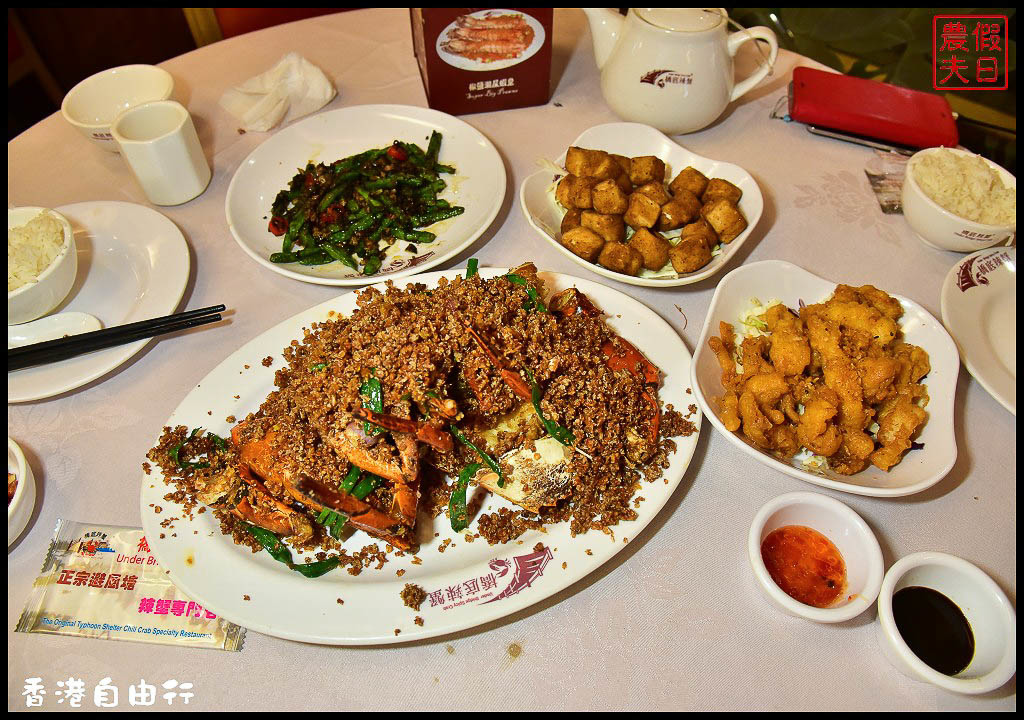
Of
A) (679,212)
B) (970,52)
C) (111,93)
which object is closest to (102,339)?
(111,93)

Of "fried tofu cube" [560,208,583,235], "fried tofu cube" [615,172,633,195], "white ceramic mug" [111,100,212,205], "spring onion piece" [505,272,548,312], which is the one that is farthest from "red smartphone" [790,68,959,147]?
"white ceramic mug" [111,100,212,205]

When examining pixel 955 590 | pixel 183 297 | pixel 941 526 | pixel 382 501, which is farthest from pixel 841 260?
pixel 183 297

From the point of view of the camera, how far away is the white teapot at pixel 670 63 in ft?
7.52

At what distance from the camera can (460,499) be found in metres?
1.60

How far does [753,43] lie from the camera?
9.85ft

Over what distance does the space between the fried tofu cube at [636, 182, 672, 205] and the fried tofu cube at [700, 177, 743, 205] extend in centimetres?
13

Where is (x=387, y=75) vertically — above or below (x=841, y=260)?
above

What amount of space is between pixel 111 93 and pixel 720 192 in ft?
7.83

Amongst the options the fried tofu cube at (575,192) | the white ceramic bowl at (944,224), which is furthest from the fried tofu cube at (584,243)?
the white ceramic bowl at (944,224)

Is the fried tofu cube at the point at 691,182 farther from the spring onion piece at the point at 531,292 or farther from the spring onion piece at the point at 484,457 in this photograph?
the spring onion piece at the point at 484,457

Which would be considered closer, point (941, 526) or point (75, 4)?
point (941, 526)

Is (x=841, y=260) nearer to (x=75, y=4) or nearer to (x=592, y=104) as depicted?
(x=592, y=104)

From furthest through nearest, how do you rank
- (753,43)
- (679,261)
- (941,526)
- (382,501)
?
(753,43)
(679,261)
(941,526)
(382,501)

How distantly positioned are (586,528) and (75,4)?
4.87m
